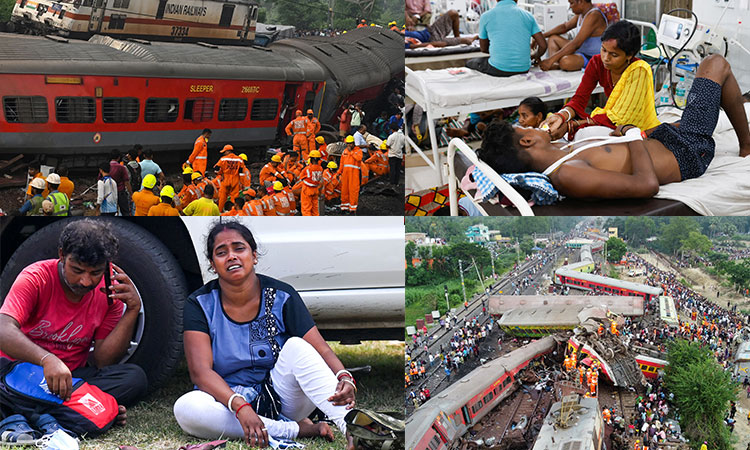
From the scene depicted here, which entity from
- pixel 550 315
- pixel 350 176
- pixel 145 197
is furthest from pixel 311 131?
pixel 550 315

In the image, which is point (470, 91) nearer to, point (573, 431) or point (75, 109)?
point (75, 109)

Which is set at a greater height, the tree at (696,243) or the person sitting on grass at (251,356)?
the tree at (696,243)

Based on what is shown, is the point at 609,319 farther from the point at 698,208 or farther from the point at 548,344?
the point at 698,208

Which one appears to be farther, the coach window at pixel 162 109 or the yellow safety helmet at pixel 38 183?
the coach window at pixel 162 109

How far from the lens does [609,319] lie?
2.96m

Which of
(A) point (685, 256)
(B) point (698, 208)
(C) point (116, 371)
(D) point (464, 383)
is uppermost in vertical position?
(B) point (698, 208)

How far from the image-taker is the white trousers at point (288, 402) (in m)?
2.89

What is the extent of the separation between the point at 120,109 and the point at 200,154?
505 millimetres

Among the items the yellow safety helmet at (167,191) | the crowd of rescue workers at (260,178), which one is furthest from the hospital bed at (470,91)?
the yellow safety helmet at (167,191)

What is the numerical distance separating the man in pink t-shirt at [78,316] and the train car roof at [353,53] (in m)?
1.68

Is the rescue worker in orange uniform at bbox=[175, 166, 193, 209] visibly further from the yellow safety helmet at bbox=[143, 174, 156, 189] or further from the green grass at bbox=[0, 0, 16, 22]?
the green grass at bbox=[0, 0, 16, 22]

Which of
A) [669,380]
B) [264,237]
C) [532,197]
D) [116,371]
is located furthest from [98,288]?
[669,380]

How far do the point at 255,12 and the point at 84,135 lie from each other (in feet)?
3.80

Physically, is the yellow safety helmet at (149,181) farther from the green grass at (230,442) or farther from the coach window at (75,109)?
the green grass at (230,442)
